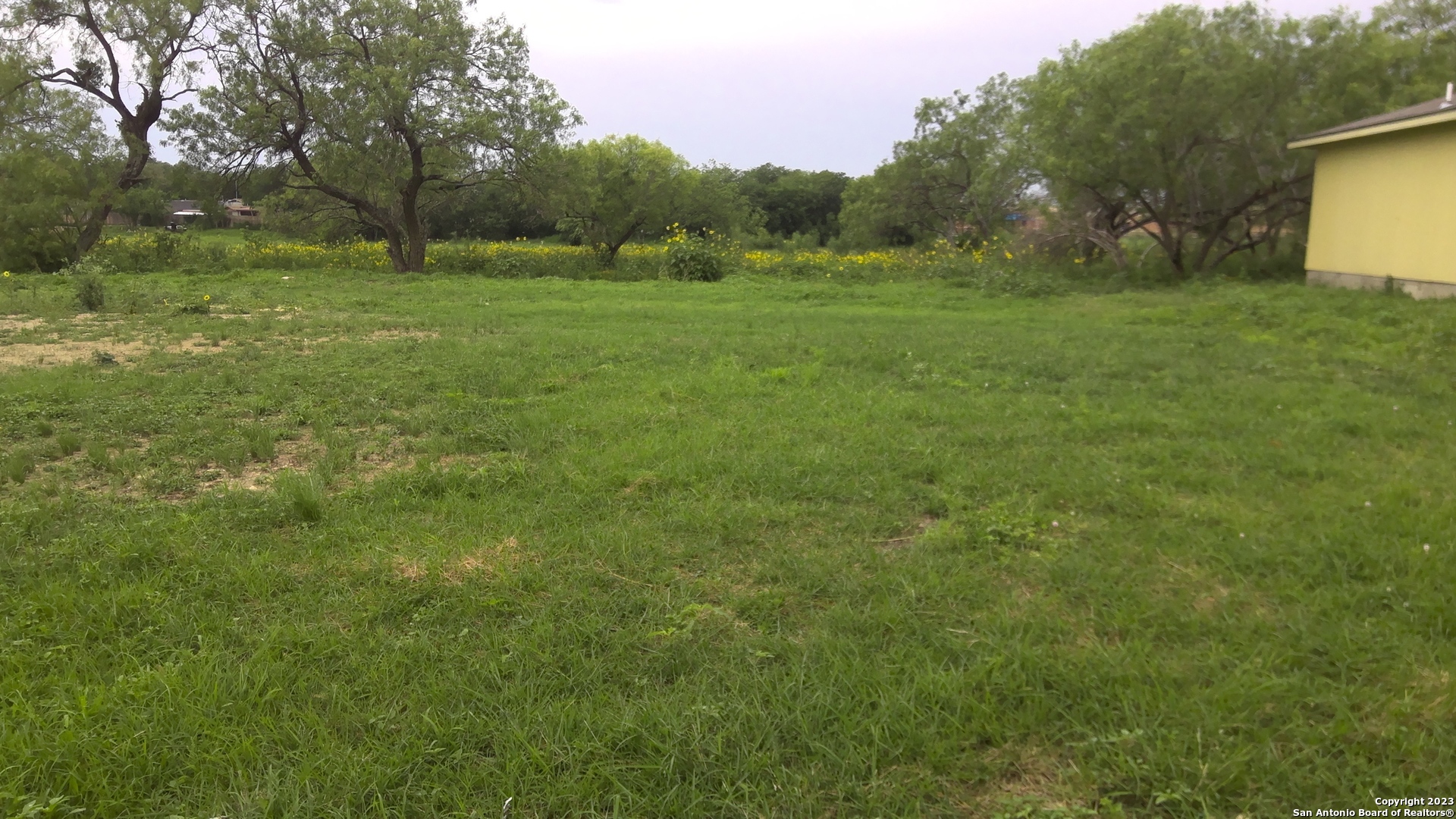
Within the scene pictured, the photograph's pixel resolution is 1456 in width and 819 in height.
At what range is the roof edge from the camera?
11297 mm

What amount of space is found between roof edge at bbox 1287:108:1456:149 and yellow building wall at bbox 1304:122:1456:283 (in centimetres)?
21

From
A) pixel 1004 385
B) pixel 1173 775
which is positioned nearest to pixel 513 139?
pixel 1004 385

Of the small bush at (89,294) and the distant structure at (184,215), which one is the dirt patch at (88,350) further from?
the distant structure at (184,215)

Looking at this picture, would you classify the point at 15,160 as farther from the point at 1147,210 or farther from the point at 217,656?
the point at 1147,210

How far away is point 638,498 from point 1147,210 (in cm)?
1717

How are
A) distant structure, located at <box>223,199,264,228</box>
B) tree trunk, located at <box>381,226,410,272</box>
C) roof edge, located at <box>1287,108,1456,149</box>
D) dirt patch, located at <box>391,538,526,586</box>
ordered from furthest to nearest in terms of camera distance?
distant structure, located at <box>223,199,264,228</box> < tree trunk, located at <box>381,226,410,272</box> < roof edge, located at <box>1287,108,1456,149</box> < dirt patch, located at <box>391,538,526,586</box>

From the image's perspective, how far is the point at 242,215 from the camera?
3278 centimetres

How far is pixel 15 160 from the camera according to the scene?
63.3 ft

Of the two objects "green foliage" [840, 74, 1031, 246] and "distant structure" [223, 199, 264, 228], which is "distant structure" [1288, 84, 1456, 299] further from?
"distant structure" [223, 199, 264, 228]

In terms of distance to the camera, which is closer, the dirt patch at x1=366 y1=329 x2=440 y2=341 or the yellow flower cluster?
the dirt patch at x1=366 y1=329 x2=440 y2=341

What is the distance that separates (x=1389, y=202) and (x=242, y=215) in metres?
36.0

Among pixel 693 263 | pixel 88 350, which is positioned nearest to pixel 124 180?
pixel 693 263

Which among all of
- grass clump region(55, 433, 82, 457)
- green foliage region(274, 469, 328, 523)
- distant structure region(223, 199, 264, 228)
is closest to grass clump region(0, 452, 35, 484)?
grass clump region(55, 433, 82, 457)

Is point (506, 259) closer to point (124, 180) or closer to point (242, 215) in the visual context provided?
point (124, 180)
